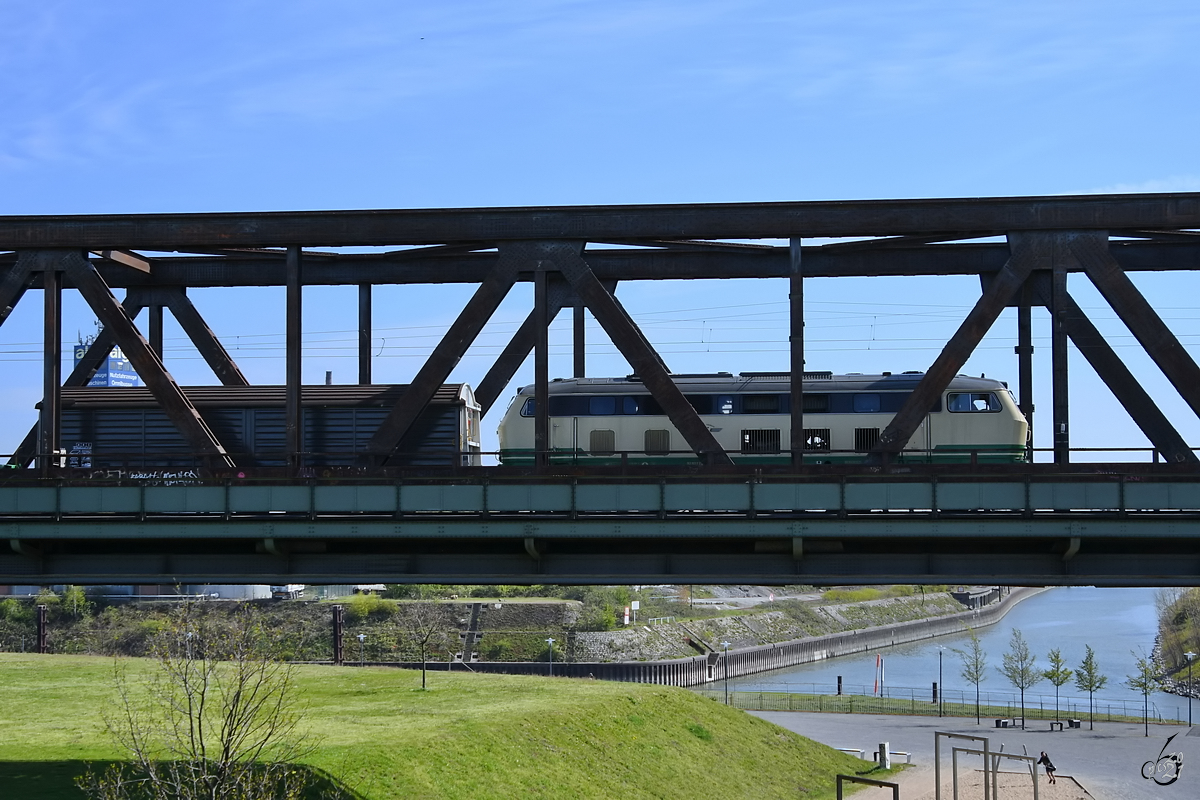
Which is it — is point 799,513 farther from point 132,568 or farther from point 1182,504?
point 132,568

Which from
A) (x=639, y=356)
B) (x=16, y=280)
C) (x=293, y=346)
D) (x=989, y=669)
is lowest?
(x=989, y=669)

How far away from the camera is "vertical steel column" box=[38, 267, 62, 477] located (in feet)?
93.1

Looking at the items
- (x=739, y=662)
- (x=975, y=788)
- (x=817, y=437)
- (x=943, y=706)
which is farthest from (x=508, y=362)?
(x=739, y=662)

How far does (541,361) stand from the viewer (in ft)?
91.0

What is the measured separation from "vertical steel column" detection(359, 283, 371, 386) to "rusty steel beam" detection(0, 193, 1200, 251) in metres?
8.06

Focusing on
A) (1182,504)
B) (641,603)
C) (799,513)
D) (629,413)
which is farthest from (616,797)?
(641,603)

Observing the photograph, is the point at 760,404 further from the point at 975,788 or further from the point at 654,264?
the point at 975,788

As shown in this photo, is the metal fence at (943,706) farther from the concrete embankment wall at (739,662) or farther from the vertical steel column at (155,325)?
the vertical steel column at (155,325)

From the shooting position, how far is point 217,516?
25828 mm

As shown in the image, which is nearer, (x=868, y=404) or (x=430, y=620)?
(x=868, y=404)

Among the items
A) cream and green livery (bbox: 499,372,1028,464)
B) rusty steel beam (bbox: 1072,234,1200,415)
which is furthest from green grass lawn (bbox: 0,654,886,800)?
rusty steel beam (bbox: 1072,234,1200,415)

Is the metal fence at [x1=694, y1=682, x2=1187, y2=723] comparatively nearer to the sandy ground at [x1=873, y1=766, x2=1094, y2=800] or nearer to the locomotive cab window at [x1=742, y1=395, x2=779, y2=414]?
the sandy ground at [x1=873, y1=766, x2=1094, y2=800]

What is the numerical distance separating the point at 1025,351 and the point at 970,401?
11776 millimetres

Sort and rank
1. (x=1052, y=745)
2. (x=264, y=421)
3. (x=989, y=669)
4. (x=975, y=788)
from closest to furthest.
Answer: (x=264, y=421), (x=975, y=788), (x=1052, y=745), (x=989, y=669)
